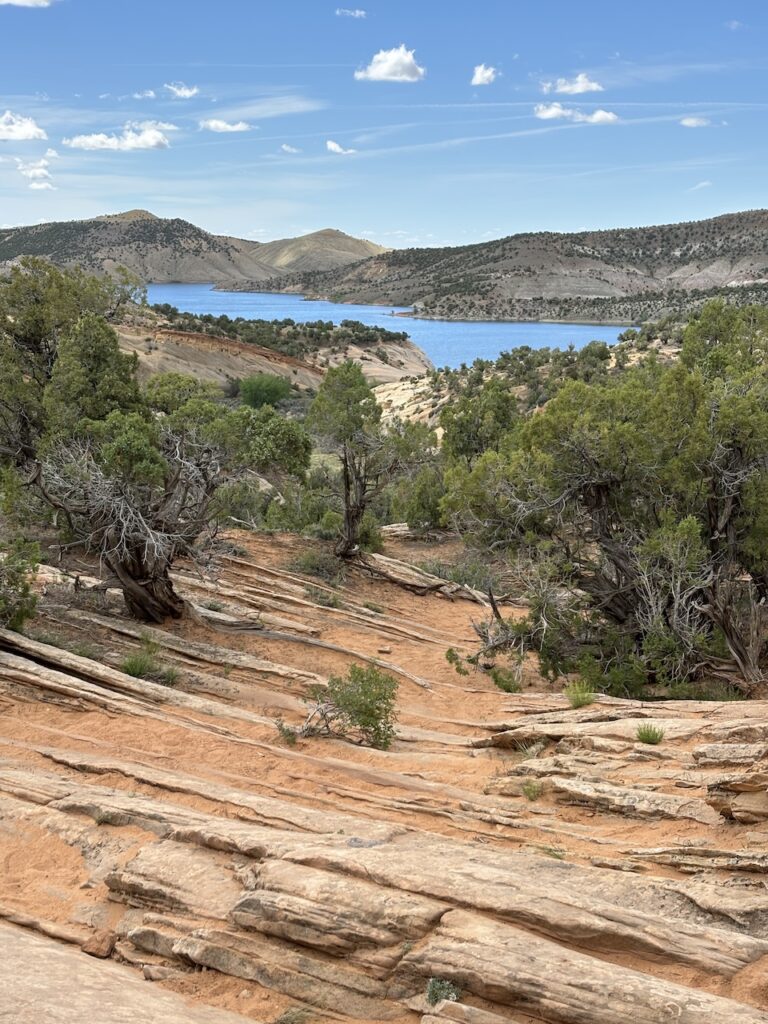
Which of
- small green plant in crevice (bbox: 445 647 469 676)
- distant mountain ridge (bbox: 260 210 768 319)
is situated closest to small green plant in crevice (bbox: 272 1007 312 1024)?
small green plant in crevice (bbox: 445 647 469 676)

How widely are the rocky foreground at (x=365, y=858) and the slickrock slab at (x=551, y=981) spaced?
0.02 meters

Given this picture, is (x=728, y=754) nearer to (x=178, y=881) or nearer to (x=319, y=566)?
(x=178, y=881)

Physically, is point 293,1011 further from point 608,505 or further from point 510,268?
point 510,268

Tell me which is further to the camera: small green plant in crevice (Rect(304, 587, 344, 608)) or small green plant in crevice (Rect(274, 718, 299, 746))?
small green plant in crevice (Rect(304, 587, 344, 608))

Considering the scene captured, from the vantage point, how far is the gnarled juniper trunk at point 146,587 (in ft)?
45.9

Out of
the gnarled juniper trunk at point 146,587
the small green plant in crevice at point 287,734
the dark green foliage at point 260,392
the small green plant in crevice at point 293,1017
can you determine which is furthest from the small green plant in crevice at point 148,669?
the dark green foliage at point 260,392

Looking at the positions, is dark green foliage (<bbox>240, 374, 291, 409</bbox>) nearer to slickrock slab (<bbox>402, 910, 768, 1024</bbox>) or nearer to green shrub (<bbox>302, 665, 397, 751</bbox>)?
green shrub (<bbox>302, 665, 397, 751</bbox>)

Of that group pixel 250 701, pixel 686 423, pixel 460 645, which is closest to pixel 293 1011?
pixel 250 701

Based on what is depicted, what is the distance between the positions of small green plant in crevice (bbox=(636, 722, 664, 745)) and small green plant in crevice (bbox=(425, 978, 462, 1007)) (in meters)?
4.86

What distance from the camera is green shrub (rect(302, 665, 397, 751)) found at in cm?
1070

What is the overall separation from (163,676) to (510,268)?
450 feet

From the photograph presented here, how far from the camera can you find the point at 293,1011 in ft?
17.9

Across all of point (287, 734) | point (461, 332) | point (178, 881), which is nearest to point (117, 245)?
point (461, 332)

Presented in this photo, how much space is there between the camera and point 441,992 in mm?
5305
